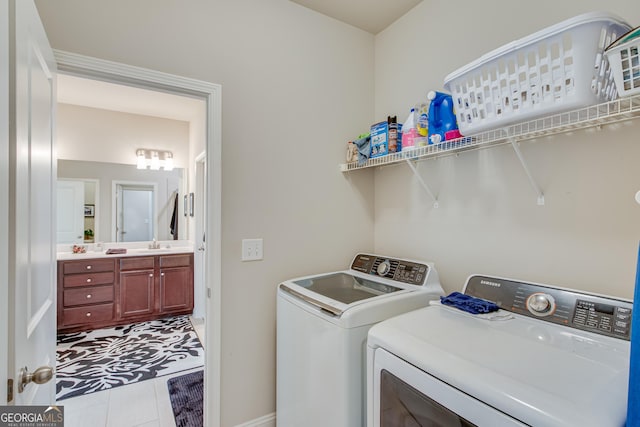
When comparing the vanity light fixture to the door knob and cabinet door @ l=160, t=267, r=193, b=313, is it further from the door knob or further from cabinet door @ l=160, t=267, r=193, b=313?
the door knob

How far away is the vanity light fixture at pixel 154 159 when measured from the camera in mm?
4188

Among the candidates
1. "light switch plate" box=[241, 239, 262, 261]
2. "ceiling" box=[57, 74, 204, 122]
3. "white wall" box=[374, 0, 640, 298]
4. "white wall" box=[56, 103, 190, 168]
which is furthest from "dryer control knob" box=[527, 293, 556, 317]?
"white wall" box=[56, 103, 190, 168]

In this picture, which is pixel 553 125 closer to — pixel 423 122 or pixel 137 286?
pixel 423 122

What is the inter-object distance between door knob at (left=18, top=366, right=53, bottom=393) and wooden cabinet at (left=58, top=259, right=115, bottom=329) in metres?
3.17

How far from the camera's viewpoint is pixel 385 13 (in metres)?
1.99

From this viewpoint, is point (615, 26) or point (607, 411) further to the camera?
point (615, 26)

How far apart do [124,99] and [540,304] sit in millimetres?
4336

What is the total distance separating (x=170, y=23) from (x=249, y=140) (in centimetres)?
68

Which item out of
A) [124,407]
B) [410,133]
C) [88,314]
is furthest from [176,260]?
[410,133]

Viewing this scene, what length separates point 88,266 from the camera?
344 cm

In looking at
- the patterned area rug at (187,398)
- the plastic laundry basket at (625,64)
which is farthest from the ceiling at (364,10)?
the patterned area rug at (187,398)

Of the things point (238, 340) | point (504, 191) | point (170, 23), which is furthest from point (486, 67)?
point (238, 340)

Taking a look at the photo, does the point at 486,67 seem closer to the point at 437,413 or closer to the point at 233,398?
the point at 437,413

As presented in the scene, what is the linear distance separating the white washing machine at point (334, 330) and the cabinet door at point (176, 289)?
8.95 feet
